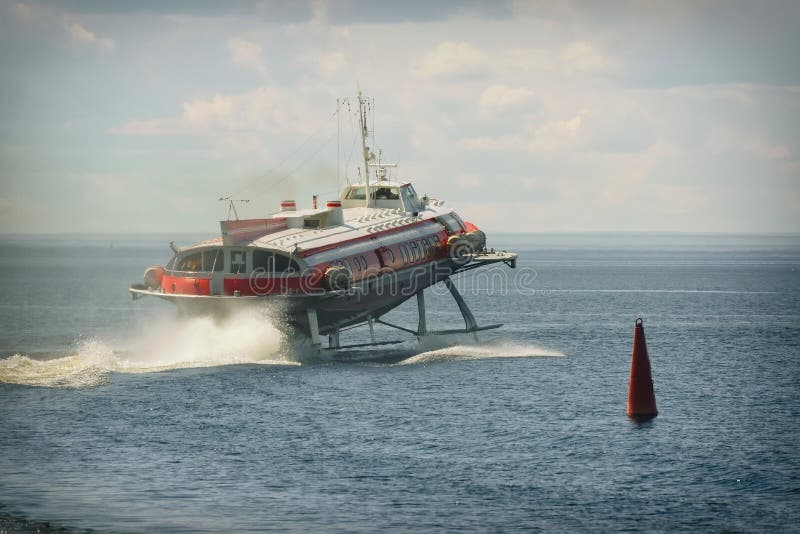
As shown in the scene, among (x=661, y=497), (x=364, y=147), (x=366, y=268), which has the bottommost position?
(x=661, y=497)

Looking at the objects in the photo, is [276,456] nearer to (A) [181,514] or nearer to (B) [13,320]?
(A) [181,514]

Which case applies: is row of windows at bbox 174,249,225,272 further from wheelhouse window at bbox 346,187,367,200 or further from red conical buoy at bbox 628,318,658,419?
red conical buoy at bbox 628,318,658,419

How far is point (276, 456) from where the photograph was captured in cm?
3341

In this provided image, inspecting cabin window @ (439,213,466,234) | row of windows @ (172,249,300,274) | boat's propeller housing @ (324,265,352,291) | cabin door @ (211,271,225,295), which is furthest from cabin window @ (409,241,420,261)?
cabin door @ (211,271,225,295)

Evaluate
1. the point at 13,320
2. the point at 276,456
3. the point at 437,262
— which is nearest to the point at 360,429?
the point at 276,456

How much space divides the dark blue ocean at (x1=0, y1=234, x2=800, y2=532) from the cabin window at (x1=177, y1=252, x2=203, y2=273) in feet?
8.07

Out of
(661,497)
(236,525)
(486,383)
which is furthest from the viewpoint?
(486,383)

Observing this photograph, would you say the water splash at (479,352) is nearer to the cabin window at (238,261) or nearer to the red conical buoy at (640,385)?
the cabin window at (238,261)

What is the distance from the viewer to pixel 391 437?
118 ft

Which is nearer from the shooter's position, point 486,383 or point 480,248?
point 486,383

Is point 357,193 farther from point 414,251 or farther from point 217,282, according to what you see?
point 217,282

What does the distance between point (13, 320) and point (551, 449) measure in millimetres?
54771

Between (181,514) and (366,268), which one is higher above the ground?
(366,268)

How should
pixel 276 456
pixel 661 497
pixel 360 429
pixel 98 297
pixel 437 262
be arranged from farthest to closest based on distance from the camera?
pixel 98 297
pixel 437 262
pixel 360 429
pixel 276 456
pixel 661 497
